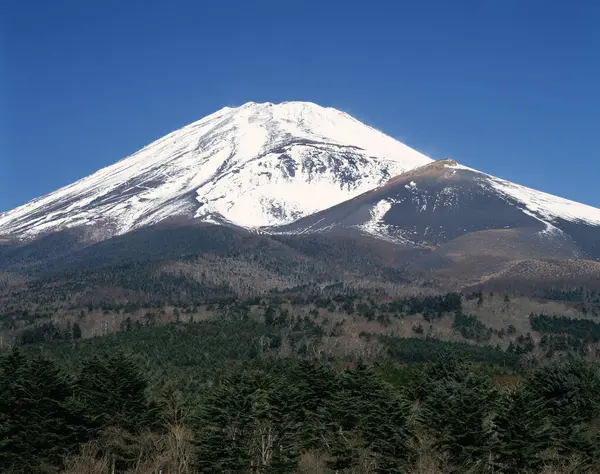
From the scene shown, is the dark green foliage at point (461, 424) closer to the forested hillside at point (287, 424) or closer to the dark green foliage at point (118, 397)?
the forested hillside at point (287, 424)

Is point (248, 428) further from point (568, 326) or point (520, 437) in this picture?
point (568, 326)

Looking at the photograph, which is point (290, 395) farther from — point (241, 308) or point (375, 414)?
point (241, 308)

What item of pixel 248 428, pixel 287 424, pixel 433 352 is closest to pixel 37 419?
pixel 248 428

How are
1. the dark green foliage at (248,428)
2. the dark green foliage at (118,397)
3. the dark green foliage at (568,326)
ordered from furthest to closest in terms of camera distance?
1. the dark green foliage at (568,326)
2. the dark green foliage at (118,397)
3. the dark green foliage at (248,428)

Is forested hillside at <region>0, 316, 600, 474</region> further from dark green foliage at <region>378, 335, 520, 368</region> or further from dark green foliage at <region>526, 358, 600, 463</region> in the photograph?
dark green foliage at <region>378, 335, 520, 368</region>

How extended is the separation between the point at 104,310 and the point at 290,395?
127435mm

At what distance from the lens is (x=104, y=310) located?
16900 cm

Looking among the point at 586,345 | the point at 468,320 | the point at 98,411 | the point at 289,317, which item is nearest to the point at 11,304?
the point at 289,317

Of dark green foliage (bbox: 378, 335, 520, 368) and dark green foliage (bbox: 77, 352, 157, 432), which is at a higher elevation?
dark green foliage (bbox: 77, 352, 157, 432)

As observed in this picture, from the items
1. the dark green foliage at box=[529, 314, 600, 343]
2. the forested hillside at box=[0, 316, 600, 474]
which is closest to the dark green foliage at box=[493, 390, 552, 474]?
the forested hillside at box=[0, 316, 600, 474]

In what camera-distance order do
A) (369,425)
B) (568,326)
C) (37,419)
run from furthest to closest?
(568,326), (37,419), (369,425)

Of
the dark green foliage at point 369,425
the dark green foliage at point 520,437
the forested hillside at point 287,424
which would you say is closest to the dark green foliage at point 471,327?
the forested hillside at point 287,424

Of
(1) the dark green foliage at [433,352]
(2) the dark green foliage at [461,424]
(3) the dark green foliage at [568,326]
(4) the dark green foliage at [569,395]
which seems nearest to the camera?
(2) the dark green foliage at [461,424]

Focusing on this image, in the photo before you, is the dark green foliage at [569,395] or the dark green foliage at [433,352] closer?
the dark green foliage at [569,395]
